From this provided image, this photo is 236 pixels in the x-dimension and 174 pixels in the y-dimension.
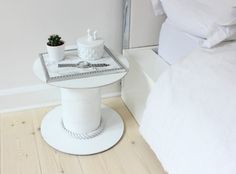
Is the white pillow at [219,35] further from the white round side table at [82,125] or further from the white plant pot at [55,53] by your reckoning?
the white plant pot at [55,53]

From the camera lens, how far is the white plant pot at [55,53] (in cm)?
163

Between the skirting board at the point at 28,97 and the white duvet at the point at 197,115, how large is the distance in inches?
30.3

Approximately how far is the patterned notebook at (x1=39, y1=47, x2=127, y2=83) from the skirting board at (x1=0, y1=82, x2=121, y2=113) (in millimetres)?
363

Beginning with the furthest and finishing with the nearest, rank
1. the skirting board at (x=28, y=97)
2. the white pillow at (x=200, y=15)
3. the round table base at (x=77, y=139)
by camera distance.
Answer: the skirting board at (x=28, y=97) < the round table base at (x=77, y=139) < the white pillow at (x=200, y=15)

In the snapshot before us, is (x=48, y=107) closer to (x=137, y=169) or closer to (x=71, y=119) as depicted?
(x=71, y=119)

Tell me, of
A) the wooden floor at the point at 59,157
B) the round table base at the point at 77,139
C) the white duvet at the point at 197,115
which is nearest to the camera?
the white duvet at the point at 197,115

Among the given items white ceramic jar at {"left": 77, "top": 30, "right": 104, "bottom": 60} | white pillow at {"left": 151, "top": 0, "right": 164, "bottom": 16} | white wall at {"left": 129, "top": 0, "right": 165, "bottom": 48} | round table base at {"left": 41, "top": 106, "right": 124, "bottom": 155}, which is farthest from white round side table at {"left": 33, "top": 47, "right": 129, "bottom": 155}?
white pillow at {"left": 151, "top": 0, "right": 164, "bottom": 16}

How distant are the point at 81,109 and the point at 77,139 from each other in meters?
0.19

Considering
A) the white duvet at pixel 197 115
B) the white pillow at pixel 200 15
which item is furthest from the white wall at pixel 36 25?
the white duvet at pixel 197 115

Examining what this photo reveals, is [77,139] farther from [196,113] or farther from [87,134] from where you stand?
[196,113]

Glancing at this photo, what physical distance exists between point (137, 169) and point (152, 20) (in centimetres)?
88

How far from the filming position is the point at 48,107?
82.0 inches

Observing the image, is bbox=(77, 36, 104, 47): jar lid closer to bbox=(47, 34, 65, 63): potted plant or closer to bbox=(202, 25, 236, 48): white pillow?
bbox=(47, 34, 65, 63): potted plant

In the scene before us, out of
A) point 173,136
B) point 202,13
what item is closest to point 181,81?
point 173,136
